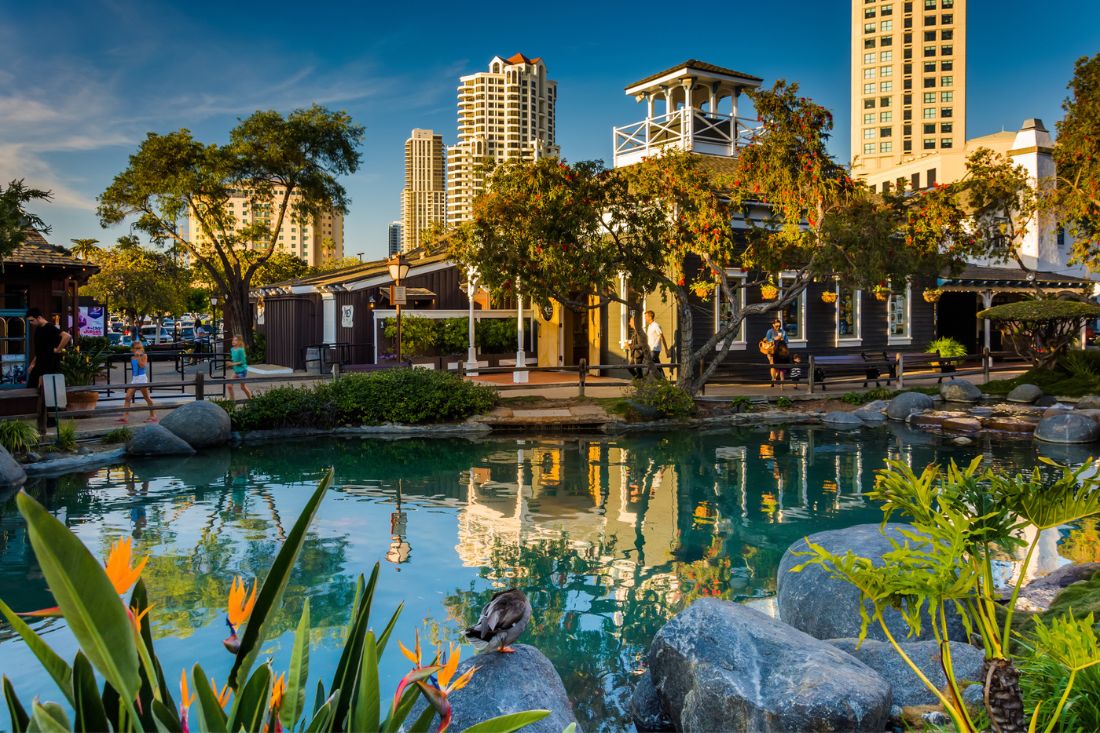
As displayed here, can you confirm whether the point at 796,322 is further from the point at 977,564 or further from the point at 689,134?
the point at 977,564

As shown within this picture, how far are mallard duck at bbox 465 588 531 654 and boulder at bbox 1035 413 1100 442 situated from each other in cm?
1440

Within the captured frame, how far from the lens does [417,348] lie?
24531 millimetres

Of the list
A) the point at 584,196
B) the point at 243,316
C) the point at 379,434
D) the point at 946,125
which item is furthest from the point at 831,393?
the point at 946,125

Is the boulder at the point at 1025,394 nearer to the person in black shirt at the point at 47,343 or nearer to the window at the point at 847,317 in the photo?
the window at the point at 847,317

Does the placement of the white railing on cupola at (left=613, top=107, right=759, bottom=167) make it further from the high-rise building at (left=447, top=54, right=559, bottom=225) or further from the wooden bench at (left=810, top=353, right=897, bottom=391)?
the high-rise building at (left=447, top=54, right=559, bottom=225)

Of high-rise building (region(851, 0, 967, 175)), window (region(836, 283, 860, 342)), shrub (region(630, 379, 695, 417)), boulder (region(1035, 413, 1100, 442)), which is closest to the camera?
boulder (region(1035, 413, 1100, 442))

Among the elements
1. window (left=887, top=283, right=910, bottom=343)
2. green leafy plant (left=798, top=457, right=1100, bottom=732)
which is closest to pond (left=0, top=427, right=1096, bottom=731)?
green leafy plant (left=798, top=457, right=1100, bottom=732)

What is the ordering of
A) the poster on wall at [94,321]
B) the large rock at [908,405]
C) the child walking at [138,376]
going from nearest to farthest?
the child walking at [138,376]
the large rock at [908,405]
the poster on wall at [94,321]

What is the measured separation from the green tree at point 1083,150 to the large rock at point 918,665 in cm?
2052

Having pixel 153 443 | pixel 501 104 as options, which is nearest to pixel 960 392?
pixel 153 443

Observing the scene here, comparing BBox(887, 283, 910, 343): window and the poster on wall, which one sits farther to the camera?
the poster on wall

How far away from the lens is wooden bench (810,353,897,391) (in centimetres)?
2156

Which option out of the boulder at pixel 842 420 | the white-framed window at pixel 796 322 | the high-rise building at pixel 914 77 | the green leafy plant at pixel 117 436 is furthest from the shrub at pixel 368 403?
the high-rise building at pixel 914 77

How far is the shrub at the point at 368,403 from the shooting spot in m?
16.2
